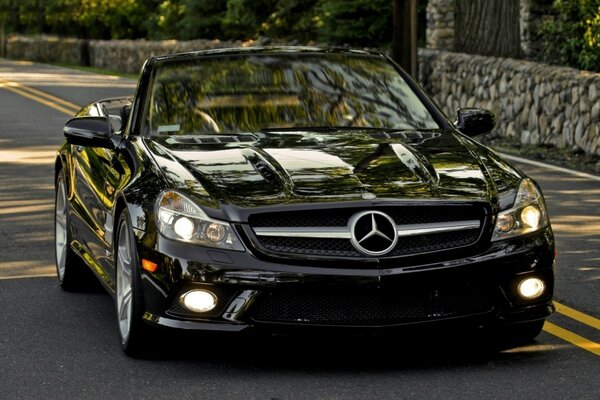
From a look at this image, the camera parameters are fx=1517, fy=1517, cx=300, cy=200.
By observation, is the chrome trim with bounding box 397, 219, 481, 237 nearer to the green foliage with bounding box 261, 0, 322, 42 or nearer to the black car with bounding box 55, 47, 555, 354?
the black car with bounding box 55, 47, 555, 354

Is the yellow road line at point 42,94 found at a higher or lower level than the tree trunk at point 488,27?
lower

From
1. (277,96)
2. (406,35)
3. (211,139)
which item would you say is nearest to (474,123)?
(277,96)

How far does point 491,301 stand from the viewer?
6.93m

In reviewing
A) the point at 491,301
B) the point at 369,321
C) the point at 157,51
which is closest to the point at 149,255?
the point at 369,321

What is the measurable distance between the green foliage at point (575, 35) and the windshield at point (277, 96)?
43.9ft

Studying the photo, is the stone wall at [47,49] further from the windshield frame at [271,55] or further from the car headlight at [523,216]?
the car headlight at [523,216]

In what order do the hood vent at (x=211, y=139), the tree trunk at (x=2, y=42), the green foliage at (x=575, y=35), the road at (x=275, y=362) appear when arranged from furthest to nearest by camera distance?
the tree trunk at (x=2, y=42)
the green foliage at (x=575, y=35)
the hood vent at (x=211, y=139)
the road at (x=275, y=362)

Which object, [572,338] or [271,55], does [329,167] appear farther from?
[271,55]

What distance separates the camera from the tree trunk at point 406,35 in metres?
24.2

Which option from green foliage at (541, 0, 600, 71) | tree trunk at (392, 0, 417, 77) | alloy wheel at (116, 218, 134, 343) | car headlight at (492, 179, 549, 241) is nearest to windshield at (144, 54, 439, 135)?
alloy wheel at (116, 218, 134, 343)

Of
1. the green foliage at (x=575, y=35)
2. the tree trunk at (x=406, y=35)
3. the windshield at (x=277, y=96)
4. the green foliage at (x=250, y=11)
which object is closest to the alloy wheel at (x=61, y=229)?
the windshield at (x=277, y=96)

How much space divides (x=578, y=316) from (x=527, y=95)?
39.5 ft

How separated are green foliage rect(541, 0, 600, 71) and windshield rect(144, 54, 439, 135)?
13.4 m

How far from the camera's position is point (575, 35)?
23.5 meters
